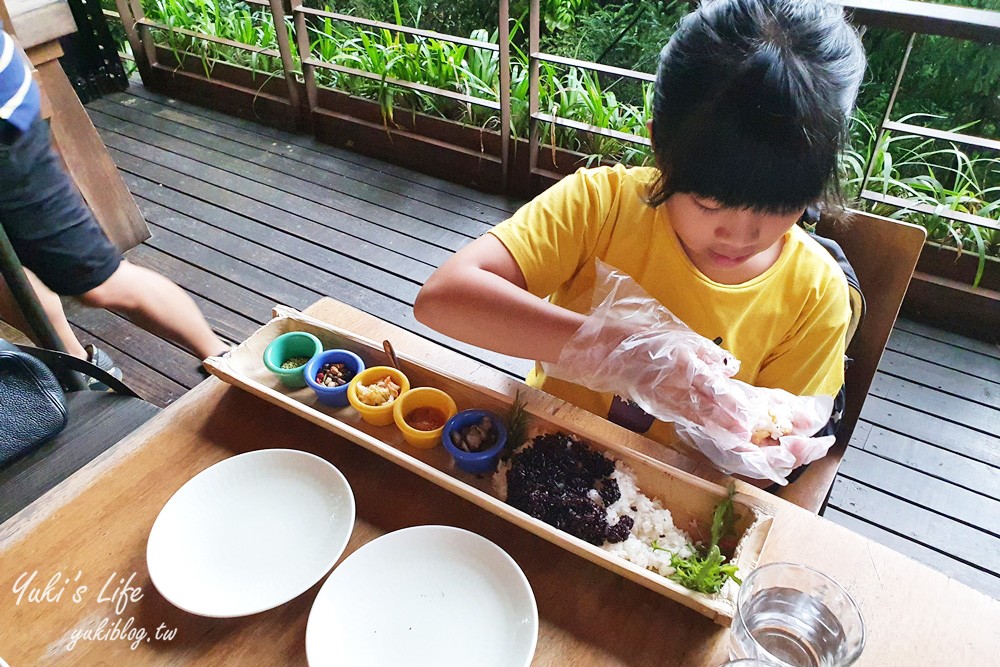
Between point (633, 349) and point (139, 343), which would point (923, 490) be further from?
point (139, 343)

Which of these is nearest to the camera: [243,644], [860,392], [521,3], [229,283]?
[243,644]

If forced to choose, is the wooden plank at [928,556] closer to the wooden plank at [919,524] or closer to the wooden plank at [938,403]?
the wooden plank at [919,524]

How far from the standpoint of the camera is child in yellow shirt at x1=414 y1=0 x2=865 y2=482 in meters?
0.86

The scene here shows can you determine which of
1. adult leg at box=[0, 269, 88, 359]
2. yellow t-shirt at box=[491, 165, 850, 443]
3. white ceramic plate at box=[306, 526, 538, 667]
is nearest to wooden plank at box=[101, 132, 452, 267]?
adult leg at box=[0, 269, 88, 359]

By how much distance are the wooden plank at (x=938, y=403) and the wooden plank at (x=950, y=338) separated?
1.03 ft

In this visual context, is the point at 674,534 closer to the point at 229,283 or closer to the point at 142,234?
the point at 229,283

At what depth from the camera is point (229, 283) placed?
2.86 m

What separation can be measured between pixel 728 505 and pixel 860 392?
59cm

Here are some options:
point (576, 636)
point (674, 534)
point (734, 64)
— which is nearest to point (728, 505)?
point (674, 534)

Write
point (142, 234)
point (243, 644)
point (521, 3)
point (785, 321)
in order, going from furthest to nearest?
point (521, 3), point (142, 234), point (785, 321), point (243, 644)

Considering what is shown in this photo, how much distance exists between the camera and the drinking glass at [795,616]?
2.45ft

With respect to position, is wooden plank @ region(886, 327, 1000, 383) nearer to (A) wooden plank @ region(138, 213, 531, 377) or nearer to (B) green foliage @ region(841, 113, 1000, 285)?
(B) green foliage @ region(841, 113, 1000, 285)

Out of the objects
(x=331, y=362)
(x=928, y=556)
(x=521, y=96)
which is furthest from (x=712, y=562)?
(x=521, y=96)

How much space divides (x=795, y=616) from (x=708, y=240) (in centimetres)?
55
